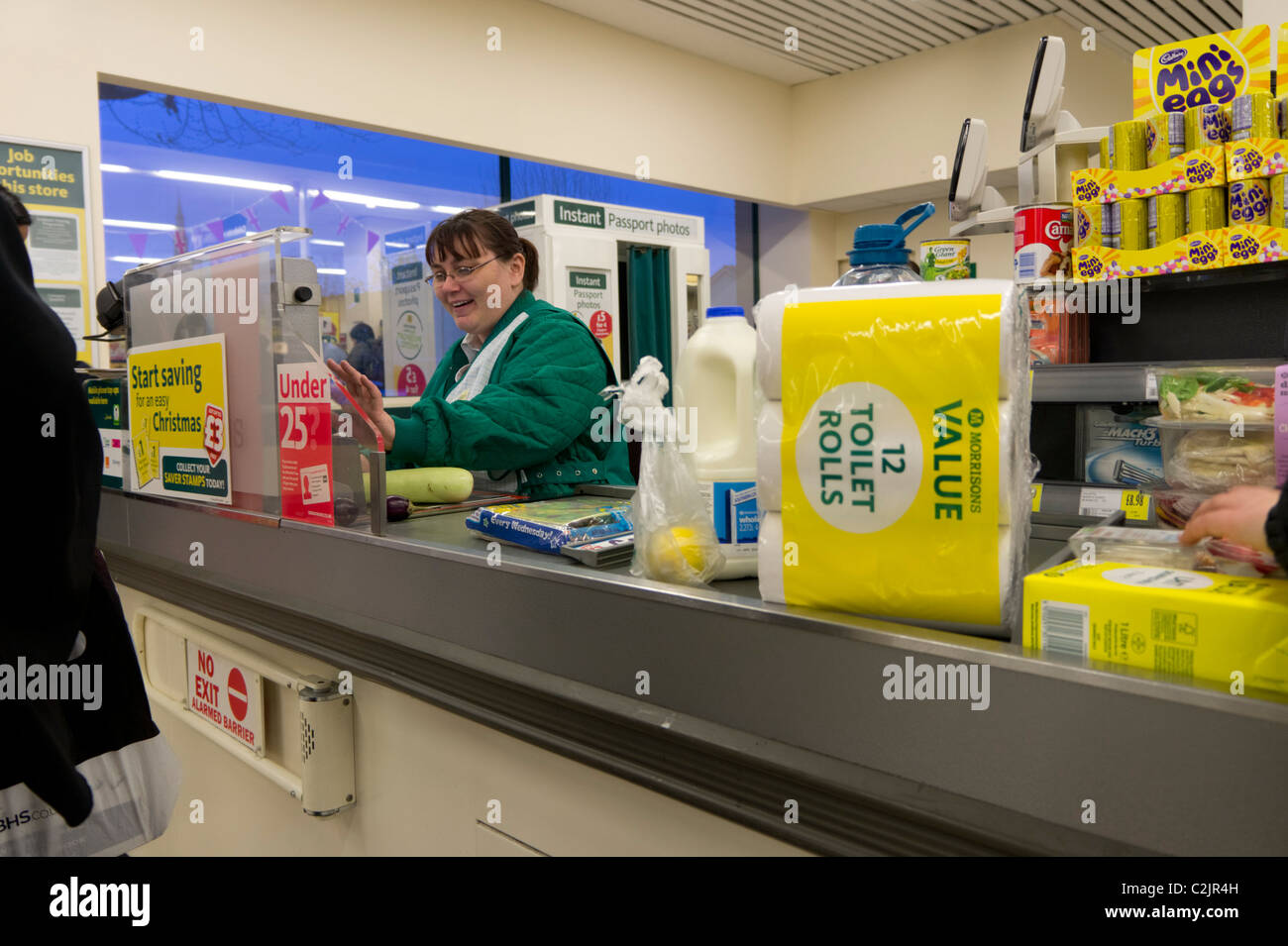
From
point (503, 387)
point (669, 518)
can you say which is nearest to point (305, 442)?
point (503, 387)

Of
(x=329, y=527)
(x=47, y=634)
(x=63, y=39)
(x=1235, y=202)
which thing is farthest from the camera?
(x=63, y=39)

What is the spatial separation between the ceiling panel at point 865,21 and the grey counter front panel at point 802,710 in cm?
557

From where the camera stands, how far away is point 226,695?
1902 millimetres

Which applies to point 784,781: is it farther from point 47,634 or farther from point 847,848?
point 47,634

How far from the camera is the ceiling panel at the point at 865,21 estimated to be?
605cm

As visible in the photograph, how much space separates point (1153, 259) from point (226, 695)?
2.36 m

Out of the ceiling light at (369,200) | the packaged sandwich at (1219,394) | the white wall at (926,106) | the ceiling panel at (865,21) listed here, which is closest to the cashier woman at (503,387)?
the packaged sandwich at (1219,394)

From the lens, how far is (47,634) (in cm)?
114

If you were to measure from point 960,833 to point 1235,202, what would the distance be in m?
2.05

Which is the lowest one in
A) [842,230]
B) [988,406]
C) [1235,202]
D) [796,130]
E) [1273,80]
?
[988,406]

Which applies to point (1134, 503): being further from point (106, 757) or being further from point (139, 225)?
point (139, 225)

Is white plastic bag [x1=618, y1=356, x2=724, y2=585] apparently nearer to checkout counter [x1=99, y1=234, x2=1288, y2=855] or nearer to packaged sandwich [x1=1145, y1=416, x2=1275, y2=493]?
checkout counter [x1=99, y1=234, x2=1288, y2=855]

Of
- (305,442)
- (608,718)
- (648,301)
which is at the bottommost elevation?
(608,718)

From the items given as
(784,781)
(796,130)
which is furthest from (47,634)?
(796,130)
